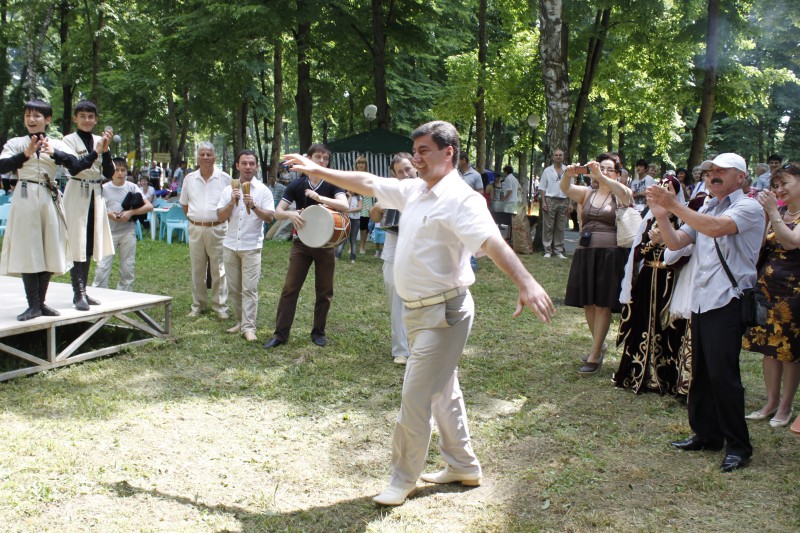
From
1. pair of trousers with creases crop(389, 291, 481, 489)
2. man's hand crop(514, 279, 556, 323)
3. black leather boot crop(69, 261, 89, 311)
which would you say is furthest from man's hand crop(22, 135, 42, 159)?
man's hand crop(514, 279, 556, 323)

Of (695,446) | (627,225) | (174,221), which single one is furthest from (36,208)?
(174,221)

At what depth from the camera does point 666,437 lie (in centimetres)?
505

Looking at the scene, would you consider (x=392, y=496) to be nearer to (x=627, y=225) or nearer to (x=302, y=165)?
(x=302, y=165)

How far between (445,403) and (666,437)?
1.97 m

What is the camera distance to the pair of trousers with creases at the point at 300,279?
7.20m

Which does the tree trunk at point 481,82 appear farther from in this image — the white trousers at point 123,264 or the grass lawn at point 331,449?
the grass lawn at point 331,449

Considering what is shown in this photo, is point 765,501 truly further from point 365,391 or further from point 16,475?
point 16,475

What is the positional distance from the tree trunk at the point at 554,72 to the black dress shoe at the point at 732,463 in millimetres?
10145

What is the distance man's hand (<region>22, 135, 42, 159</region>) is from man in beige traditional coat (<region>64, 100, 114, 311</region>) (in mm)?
538

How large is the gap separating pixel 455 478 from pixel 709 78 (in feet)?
42.3

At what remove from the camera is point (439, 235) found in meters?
3.63

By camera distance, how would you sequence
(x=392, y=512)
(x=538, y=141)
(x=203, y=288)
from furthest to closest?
(x=538, y=141)
(x=203, y=288)
(x=392, y=512)

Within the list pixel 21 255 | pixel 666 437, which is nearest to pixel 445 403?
pixel 666 437

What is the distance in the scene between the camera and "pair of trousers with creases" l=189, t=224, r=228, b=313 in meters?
8.43
